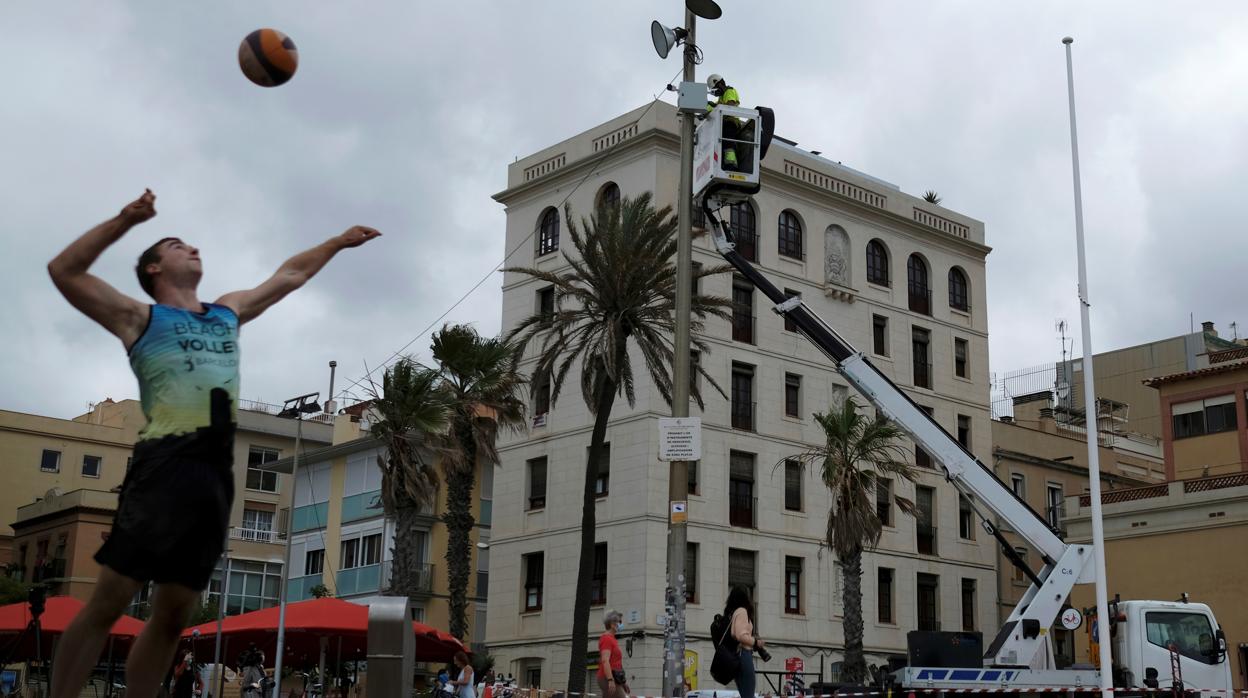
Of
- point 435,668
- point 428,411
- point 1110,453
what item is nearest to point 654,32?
point 428,411

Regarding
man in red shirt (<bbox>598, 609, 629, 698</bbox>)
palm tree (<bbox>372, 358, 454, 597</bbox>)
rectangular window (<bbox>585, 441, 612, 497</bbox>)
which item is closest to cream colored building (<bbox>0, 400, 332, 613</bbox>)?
palm tree (<bbox>372, 358, 454, 597</bbox>)

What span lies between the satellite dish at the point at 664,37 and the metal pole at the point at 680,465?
1.17 meters

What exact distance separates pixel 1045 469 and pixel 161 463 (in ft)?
178

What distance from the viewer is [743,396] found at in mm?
46531

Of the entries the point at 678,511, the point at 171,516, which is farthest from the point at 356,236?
the point at 678,511

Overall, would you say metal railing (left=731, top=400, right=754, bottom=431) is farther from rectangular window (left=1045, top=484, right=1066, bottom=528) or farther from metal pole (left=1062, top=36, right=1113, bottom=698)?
metal pole (left=1062, top=36, right=1113, bottom=698)

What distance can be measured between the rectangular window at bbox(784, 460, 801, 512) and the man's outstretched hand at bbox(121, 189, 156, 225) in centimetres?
4298

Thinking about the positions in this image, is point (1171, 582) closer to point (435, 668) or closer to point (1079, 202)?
point (1079, 202)

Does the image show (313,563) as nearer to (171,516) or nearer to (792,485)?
(792,485)

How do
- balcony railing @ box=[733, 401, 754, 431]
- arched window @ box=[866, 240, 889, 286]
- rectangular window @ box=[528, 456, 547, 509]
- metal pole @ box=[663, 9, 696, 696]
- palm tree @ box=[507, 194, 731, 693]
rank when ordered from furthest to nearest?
arched window @ box=[866, 240, 889, 286] < rectangular window @ box=[528, 456, 547, 509] < balcony railing @ box=[733, 401, 754, 431] < palm tree @ box=[507, 194, 731, 693] < metal pole @ box=[663, 9, 696, 696]

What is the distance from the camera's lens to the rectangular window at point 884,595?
158 ft

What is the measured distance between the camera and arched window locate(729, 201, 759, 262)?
4709 cm

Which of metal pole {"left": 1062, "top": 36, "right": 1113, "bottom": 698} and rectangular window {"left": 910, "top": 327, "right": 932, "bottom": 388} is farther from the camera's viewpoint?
rectangular window {"left": 910, "top": 327, "right": 932, "bottom": 388}

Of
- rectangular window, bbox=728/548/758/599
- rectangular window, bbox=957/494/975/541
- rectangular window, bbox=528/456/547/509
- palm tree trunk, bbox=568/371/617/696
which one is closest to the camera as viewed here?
palm tree trunk, bbox=568/371/617/696
